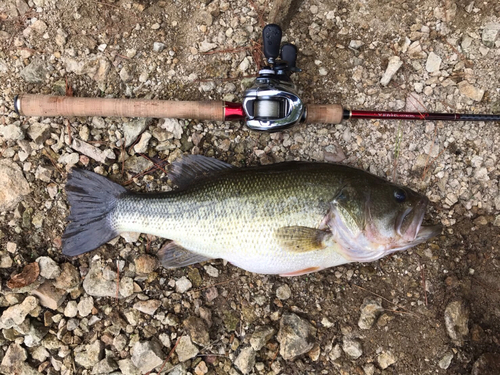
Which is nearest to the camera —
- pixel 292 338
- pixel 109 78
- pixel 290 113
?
pixel 290 113

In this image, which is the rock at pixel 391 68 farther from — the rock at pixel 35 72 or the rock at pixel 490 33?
the rock at pixel 35 72

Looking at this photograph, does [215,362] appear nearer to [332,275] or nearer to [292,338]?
[292,338]

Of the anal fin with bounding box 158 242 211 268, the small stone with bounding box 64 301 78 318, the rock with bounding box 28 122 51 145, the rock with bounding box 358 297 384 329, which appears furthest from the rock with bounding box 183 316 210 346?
the rock with bounding box 28 122 51 145

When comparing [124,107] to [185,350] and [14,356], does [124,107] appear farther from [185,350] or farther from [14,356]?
[14,356]

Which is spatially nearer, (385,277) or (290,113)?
(290,113)

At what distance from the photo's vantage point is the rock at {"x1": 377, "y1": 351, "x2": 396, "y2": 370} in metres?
2.78

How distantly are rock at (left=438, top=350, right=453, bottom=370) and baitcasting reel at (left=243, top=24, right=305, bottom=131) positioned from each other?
7.14 feet

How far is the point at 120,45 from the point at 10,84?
941mm

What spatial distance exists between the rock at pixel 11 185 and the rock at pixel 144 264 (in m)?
1.06

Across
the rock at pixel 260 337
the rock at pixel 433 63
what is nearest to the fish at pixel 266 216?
the rock at pixel 260 337

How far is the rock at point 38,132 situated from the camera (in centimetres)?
282

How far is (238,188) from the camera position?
2.50 metres

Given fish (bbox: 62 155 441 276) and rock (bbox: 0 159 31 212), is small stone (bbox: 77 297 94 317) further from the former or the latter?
rock (bbox: 0 159 31 212)

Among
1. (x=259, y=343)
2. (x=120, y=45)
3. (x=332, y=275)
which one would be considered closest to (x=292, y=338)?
(x=259, y=343)
